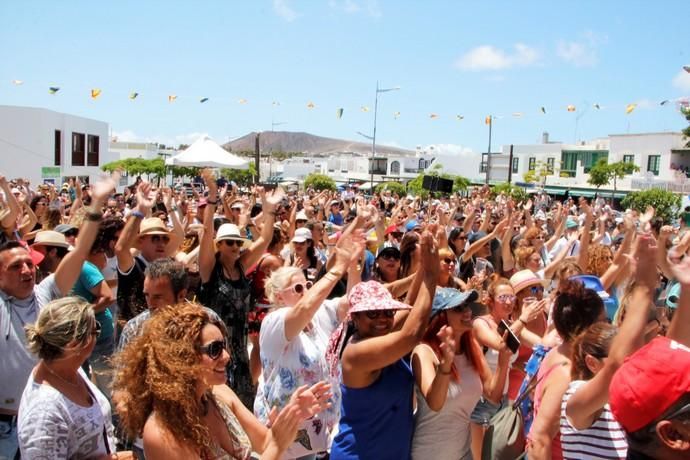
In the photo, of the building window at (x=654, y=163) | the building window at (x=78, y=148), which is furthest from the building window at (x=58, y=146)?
the building window at (x=654, y=163)

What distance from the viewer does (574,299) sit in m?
2.97

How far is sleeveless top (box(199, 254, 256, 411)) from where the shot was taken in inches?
166

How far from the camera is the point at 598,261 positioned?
5367 millimetres

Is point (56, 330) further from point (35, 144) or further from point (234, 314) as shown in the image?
point (35, 144)

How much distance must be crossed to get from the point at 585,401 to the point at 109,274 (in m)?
3.93

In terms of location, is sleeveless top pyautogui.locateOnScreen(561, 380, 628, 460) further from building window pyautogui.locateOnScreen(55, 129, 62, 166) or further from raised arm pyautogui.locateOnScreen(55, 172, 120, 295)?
building window pyautogui.locateOnScreen(55, 129, 62, 166)

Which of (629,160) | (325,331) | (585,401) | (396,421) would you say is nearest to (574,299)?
(585,401)

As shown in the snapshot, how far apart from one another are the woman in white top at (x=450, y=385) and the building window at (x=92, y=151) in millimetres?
46047

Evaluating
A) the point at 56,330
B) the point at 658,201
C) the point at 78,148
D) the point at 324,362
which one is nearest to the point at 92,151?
the point at 78,148

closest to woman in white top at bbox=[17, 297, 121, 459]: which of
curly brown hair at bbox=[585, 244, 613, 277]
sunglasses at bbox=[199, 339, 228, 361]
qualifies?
sunglasses at bbox=[199, 339, 228, 361]

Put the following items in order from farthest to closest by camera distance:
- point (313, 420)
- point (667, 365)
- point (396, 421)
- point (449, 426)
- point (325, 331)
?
point (325, 331) < point (313, 420) < point (449, 426) < point (396, 421) < point (667, 365)

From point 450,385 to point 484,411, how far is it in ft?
1.15

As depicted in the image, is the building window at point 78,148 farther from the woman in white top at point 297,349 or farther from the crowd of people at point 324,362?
the woman in white top at point 297,349

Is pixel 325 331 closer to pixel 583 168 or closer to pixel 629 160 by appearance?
pixel 629 160
